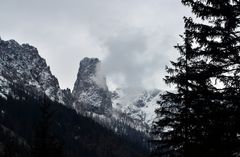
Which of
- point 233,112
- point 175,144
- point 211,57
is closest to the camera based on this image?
point 233,112

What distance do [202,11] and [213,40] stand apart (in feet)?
3.63

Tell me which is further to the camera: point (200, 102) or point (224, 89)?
point (200, 102)

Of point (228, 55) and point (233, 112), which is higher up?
point (228, 55)

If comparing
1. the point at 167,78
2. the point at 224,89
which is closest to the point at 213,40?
the point at 224,89

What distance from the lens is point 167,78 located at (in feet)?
86.1

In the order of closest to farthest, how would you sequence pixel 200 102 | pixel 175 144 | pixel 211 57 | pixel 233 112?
pixel 233 112
pixel 211 57
pixel 200 102
pixel 175 144

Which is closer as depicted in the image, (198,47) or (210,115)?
(210,115)

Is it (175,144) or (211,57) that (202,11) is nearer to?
(211,57)

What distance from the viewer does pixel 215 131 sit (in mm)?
15070

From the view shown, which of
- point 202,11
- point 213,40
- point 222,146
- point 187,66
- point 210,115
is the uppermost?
point 187,66

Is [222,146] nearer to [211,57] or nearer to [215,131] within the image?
[215,131]

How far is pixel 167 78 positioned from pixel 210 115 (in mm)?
12066

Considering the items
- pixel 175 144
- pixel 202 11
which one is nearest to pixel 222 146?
pixel 202 11

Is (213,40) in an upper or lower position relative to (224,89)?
upper
